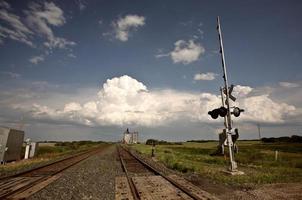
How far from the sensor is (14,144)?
2423 centimetres

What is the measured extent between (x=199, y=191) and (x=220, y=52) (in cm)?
826

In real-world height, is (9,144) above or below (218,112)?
below

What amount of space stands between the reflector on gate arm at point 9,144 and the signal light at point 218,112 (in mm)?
19496

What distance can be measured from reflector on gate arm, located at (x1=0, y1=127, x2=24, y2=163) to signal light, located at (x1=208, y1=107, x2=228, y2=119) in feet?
64.0

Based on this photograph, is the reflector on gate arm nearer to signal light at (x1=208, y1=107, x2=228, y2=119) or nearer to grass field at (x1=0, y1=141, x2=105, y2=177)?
grass field at (x1=0, y1=141, x2=105, y2=177)

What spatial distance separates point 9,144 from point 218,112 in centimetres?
2067

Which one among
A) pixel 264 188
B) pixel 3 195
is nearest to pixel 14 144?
pixel 3 195

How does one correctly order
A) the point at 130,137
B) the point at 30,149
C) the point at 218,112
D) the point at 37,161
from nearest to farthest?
1. the point at 218,112
2. the point at 37,161
3. the point at 30,149
4. the point at 130,137

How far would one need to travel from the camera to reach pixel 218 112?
38.4 feet

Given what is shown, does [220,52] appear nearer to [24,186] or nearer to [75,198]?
[75,198]

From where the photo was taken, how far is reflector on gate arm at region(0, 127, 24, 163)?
71.8ft

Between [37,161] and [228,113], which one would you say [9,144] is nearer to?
[37,161]

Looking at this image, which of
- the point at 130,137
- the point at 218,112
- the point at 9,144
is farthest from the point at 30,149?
the point at 130,137

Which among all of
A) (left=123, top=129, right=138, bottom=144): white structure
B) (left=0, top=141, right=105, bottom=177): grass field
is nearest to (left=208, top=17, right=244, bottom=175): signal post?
(left=0, top=141, right=105, bottom=177): grass field
